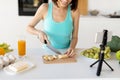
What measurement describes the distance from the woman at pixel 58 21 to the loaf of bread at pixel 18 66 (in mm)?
532

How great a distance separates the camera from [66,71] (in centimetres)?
147

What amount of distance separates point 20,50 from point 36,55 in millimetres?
135

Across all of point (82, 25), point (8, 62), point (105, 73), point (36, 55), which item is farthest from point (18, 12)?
point (105, 73)

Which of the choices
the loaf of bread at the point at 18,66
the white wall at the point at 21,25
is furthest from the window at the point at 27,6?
the loaf of bread at the point at 18,66

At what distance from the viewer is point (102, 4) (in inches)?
134

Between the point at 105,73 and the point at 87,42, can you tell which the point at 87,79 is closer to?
the point at 105,73

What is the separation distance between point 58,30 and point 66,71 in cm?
62

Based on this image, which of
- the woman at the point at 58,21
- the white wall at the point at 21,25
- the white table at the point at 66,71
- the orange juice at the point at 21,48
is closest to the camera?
the white table at the point at 66,71

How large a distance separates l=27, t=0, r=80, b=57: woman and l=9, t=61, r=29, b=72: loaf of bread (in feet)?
1.75

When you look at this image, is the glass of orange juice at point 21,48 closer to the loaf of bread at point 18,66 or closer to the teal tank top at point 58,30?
the loaf of bread at point 18,66

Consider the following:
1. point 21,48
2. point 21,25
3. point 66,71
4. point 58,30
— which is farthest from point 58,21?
point 21,25

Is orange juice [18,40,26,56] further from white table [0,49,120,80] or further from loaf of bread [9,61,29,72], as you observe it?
loaf of bread [9,61,29,72]

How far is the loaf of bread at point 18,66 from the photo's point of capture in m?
1.42

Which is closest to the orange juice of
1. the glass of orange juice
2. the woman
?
the glass of orange juice
